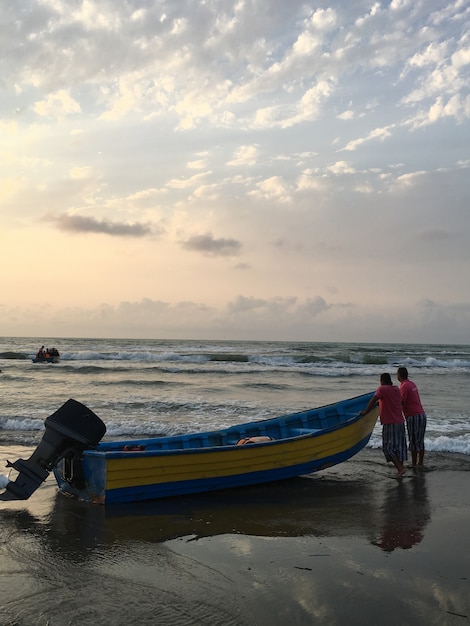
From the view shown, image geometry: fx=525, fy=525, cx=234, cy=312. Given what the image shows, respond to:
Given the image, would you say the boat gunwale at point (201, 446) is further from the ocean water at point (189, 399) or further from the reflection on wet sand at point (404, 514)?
the ocean water at point (189, 399)

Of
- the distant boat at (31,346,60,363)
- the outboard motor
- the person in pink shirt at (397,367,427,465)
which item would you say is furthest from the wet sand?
the distant boat at (31,346,60,363)

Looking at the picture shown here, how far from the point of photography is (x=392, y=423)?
8469mm

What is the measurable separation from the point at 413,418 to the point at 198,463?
4.02 m

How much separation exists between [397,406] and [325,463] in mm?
1536

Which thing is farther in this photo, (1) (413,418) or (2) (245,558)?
(1) (413,418)

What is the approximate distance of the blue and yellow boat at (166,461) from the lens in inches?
267

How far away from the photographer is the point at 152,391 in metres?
20.7

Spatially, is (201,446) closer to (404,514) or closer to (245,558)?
(404,514)

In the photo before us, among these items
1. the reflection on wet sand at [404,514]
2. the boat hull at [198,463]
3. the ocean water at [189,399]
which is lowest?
the ocean water at [189,399]

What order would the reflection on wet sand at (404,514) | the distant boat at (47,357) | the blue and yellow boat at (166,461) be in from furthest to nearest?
the distant boat at (47,357) < the blue and yellow boat at (166,461) < the reflection on wet sand at (404,514)

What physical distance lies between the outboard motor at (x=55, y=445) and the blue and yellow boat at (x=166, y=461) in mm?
12

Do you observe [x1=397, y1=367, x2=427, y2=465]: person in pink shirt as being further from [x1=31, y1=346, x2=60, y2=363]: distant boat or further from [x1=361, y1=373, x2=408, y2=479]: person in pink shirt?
[x1=31, y1=346, x2=60, y2=363]: distant boat

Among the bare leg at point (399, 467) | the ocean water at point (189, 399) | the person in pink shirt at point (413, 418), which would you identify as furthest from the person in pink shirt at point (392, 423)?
the ocean water at point (189, 399)

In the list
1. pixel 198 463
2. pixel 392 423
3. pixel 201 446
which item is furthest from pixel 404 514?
pixel 201 446
